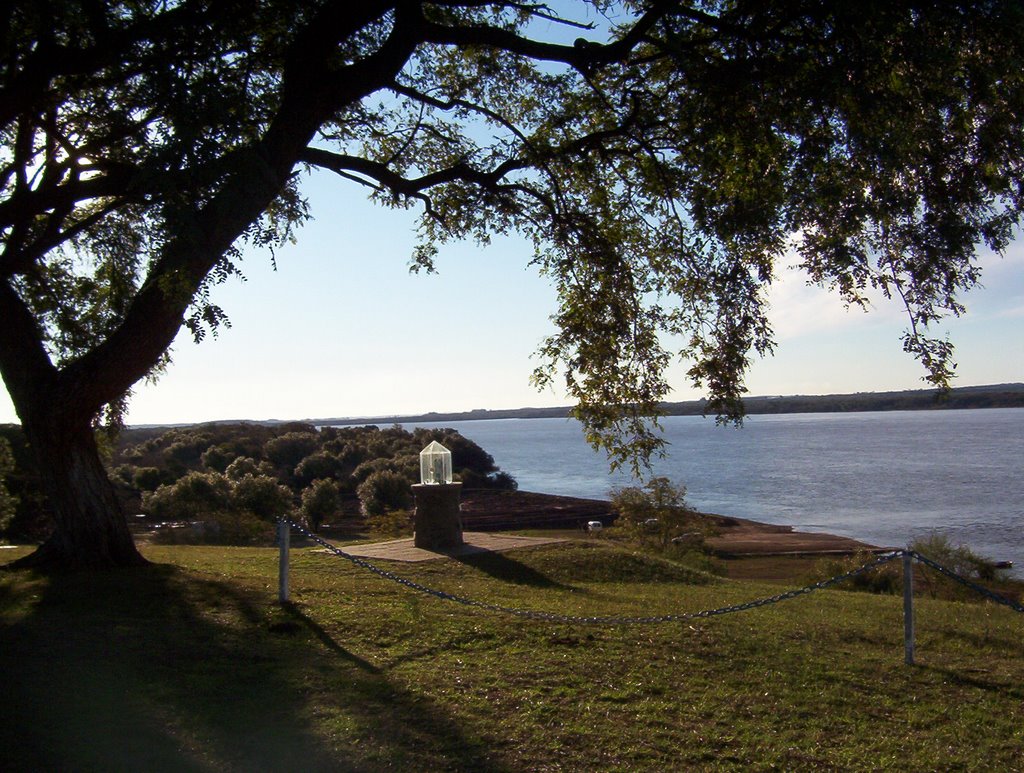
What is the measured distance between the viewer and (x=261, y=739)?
5234 millimetres

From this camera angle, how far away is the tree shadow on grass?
16.3ft

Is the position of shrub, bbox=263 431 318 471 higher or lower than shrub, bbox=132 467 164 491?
higher

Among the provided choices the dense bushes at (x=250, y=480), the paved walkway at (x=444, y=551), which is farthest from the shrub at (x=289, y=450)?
the paved walkway at (x=444, y=551)

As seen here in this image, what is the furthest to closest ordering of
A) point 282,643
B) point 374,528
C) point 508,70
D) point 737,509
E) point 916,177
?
point 737,509
point 374,528
point 508,70
point 916,177
point 282,643

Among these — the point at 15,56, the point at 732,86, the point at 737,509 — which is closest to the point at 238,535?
the point at 15,56

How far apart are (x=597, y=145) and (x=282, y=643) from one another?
263 inches

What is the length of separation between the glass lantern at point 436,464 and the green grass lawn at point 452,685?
3.82m

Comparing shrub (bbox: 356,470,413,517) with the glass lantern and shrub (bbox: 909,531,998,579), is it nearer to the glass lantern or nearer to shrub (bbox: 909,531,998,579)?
shrub (bbox: 909,531,998,579)

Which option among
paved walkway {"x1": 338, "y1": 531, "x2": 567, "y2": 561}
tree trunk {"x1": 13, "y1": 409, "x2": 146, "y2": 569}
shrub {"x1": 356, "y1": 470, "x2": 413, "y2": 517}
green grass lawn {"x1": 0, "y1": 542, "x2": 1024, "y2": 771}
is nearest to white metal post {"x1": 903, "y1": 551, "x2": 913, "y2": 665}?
green grass lawn {"x1": 0, "y1": 542, "x2": 1024, "y2": 771}

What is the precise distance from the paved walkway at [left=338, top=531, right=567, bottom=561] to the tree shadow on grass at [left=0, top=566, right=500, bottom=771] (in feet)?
15.9

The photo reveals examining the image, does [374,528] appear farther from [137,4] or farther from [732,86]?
[732,86]

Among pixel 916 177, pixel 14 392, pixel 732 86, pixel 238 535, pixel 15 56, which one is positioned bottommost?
pixel 238 535

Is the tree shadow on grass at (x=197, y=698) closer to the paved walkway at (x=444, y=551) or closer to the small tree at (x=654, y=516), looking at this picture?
the paved walkway at (x=444, y=551)

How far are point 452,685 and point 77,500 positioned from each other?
5.88m
